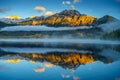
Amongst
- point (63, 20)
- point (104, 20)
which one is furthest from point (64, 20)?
point (104, 20)

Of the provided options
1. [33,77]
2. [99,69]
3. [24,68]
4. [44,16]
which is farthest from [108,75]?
[44,16]

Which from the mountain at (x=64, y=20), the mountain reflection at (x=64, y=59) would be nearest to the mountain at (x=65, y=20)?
the mountain at (x=64, y=20)

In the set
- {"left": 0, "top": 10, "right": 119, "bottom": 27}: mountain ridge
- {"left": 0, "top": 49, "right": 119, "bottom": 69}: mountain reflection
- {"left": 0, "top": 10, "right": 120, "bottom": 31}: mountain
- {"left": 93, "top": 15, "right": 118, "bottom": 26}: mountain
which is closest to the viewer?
{"left": 0, "top": 49, "right": 119, "bottom": 69}: mountain reflection

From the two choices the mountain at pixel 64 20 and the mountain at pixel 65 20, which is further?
the mountain at pixel 64 20

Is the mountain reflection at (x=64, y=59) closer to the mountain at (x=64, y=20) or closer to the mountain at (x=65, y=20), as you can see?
the mountain at (x=65, y=20)

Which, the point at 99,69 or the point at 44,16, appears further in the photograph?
the point at 44,16

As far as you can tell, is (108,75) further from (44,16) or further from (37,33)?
(44,16)

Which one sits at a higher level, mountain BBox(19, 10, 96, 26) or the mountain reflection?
the mountain reflection

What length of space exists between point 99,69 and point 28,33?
123685 mm

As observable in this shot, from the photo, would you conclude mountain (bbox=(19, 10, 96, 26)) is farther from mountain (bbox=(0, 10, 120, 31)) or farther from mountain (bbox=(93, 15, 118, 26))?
mountain (bbox=(93, 15, 118, 26))

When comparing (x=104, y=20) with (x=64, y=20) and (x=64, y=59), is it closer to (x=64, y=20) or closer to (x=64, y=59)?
(x=64, y=20)

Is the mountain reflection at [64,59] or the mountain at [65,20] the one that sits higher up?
the mountain reflection at [64,59]

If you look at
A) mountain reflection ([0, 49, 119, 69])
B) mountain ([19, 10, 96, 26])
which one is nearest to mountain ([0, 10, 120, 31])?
mountain ([19, 10, 96, 26])

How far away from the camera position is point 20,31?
5581 inches
